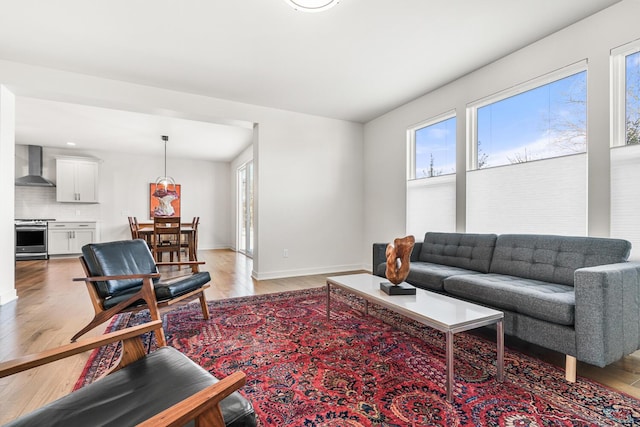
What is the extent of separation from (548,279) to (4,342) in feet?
14.3

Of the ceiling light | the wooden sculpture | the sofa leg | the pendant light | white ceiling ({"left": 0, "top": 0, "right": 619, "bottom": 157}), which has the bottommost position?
the sofa leg

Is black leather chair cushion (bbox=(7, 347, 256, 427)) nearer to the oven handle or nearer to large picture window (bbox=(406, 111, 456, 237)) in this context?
large picture window (bbox=(406, 111, 456, 237))

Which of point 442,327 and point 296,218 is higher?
point 296,218

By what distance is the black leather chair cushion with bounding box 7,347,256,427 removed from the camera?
2.89 feet

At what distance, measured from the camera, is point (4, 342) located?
7.46ft

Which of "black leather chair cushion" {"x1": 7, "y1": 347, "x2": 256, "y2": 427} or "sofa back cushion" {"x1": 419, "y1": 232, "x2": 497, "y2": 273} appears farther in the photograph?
"sofa back cushion" {"x1": 419, "y1": 232, "x2": 497, "y2": 273}

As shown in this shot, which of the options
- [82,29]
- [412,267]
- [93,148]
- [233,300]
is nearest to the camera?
[82,29]

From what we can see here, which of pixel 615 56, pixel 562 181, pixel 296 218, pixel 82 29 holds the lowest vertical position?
pixel 296 218

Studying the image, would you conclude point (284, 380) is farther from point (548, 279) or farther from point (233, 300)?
point (548, 279)

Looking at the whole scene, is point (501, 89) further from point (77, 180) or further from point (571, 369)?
point (77, 180)

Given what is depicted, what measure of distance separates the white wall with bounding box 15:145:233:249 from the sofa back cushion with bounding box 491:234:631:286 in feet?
25.1

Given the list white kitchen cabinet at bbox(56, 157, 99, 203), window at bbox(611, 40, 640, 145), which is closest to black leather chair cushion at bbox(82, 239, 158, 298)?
window at bbox(611, 40, 640, 145)

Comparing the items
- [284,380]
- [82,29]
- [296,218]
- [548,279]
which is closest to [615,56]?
[548,279]

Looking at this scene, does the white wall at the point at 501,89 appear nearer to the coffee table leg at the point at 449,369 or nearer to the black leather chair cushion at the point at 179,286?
the coffee table leg at the point at 449,369
